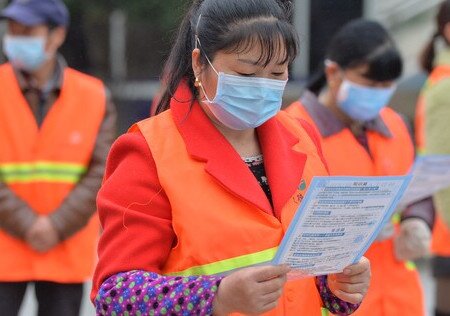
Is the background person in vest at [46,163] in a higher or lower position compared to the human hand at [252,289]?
lower

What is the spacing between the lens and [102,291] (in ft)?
7.90

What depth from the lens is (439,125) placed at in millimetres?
4547

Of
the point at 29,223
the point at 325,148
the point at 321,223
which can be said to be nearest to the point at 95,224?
the point at 29,223

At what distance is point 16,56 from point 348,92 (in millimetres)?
1554

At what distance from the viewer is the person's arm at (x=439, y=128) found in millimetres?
4520

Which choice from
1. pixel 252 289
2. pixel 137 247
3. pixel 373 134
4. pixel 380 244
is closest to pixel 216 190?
pixel 137 247

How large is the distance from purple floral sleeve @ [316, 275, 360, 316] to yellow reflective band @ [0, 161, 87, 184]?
2276 mm

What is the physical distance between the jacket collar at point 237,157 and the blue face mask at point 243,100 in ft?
0.14

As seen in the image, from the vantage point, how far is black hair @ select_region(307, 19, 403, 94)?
161 inches

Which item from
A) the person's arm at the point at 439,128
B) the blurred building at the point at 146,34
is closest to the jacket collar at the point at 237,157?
the person's arm at the point at 439,128

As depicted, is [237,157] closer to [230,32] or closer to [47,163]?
[230,32]

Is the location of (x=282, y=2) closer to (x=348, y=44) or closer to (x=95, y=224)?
(x=348, y=44)

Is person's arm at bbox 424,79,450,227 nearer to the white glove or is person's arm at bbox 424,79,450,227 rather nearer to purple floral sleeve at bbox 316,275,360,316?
the white glove

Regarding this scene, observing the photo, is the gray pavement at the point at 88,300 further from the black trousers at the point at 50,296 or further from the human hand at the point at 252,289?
the human hand at the point at 252,289
